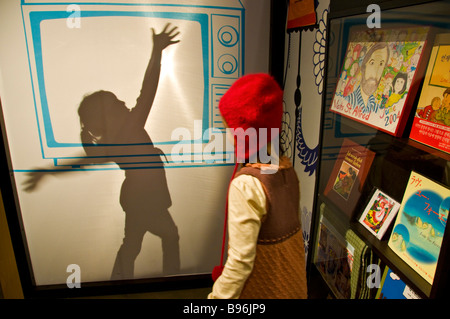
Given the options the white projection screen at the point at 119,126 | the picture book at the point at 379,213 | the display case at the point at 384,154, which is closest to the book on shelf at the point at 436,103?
the display case at the point at 384,154

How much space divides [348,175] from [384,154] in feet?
0.66

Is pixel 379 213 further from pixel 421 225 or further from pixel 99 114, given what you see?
pixel 99 114

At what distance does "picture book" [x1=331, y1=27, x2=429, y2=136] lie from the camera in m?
1.10

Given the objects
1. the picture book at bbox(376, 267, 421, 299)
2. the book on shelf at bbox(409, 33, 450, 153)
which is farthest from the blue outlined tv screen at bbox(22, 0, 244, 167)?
the picture book at bbox(376, 267, 421, 299)

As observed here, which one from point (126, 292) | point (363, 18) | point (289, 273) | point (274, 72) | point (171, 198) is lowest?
point (126, 292)

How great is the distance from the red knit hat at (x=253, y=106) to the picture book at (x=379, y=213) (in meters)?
0.52

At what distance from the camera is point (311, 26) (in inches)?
73.2

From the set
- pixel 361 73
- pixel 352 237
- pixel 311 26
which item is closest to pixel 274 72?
pixel 311 26

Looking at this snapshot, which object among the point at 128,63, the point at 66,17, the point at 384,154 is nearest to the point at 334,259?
the point at 384,154

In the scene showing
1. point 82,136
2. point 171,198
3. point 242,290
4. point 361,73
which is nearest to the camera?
point 242,290

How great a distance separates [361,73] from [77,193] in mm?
2000

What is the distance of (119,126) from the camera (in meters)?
2.25

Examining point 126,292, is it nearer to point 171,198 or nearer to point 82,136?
point 171,198

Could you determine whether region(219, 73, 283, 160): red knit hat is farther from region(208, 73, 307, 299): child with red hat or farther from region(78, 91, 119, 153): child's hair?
region(78, 91, 119, 153): child's hair
